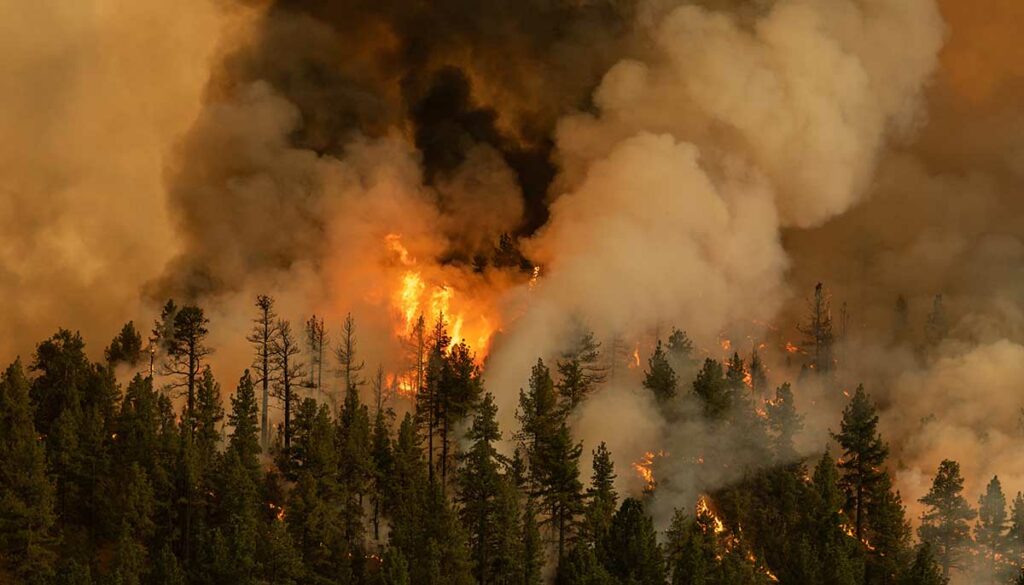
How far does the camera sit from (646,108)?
3777 inches

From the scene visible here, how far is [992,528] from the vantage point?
66.1 meters

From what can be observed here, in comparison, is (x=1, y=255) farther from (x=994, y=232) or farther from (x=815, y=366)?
(x=994, y=232)

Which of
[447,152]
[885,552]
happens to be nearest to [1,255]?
[447,152]

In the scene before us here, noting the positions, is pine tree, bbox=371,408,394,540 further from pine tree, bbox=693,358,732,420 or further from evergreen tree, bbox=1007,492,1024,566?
evergreen tree, bbox=1007,492,1024,566

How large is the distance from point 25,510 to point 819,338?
203 feet

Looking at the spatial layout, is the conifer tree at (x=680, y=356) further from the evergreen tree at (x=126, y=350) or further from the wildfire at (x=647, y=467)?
the evergreen tree at (x=126, y=350)

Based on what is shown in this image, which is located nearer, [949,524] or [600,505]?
[600,505]

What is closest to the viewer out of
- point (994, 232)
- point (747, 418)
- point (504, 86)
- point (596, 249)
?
point (747, 418)

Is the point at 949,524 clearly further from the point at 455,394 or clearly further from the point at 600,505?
the point at 455,394

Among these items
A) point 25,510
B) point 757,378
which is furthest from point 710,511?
point 25,510

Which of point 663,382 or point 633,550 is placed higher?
point 663,382

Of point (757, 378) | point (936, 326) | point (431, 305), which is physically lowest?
point (757, 378)

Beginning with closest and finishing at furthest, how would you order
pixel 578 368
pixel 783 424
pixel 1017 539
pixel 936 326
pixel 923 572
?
1. pixel 923 572
2. pixel 1017 539
3. pixel 783 424
4. pixel 578 368
5. pixel 936 326

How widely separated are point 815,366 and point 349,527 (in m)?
48.0
